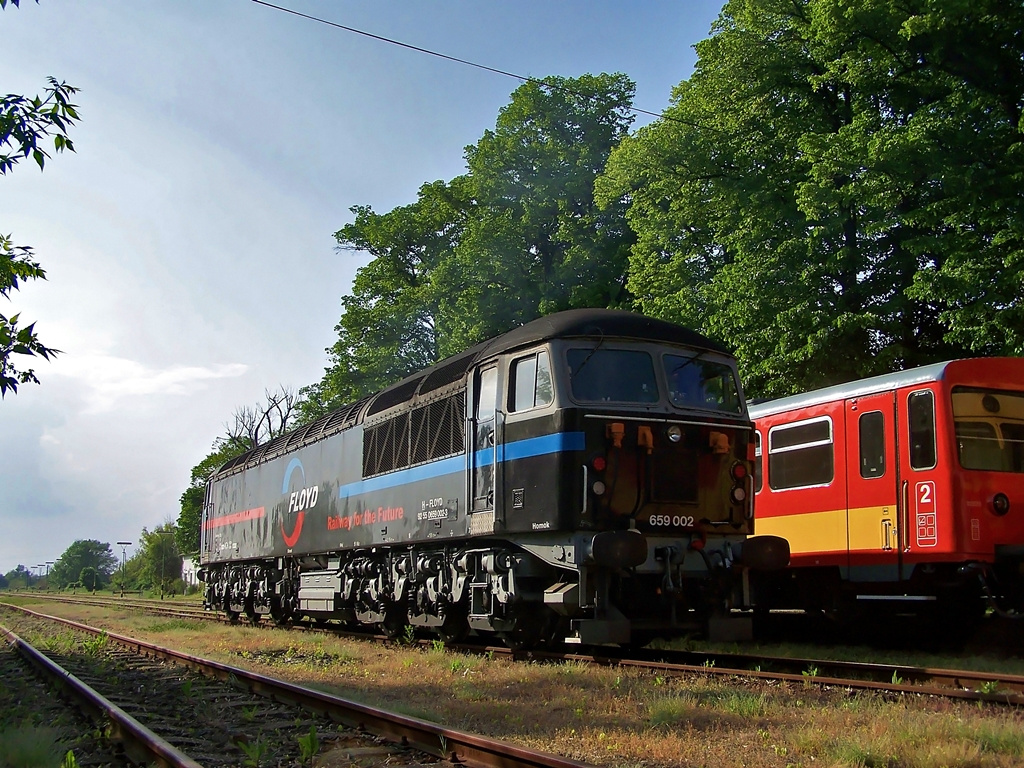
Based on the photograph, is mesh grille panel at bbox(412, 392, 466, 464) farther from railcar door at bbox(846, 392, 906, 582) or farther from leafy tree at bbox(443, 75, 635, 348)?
leafy tree at bbox(443, 75, 635, 348)

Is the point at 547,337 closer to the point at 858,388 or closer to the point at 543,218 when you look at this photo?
the point at 858,388

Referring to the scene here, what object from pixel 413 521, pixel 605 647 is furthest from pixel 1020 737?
pixel 413 521

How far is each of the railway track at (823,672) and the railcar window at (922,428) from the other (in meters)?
2.74

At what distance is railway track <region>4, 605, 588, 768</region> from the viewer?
20.3ft

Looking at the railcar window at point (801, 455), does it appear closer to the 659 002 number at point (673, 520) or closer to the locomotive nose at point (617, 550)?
the 659 002 number at point (673, 520)

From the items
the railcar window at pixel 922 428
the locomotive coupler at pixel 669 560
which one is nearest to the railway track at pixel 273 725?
the locomotive coupler at pixel 669 560

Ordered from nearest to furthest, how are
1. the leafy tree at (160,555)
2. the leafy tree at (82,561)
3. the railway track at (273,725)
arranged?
the railway track at (273,725)
the leafy tree at (160,555)
the leafy tree at (82,561)

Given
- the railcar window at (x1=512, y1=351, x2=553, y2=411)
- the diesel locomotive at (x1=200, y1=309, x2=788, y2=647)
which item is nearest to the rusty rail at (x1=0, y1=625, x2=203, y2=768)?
the diesel locomotive at (x1=200, y1=309, x2=788, y2=647)

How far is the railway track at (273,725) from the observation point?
6195 millimetres

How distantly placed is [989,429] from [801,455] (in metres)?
2.65

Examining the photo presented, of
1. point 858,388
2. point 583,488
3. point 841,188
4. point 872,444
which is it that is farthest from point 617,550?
point 841,188

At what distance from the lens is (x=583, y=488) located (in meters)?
9.95

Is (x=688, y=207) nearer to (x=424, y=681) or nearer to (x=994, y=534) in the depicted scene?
(x=994, y=534)

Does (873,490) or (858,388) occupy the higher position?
(858,388)
